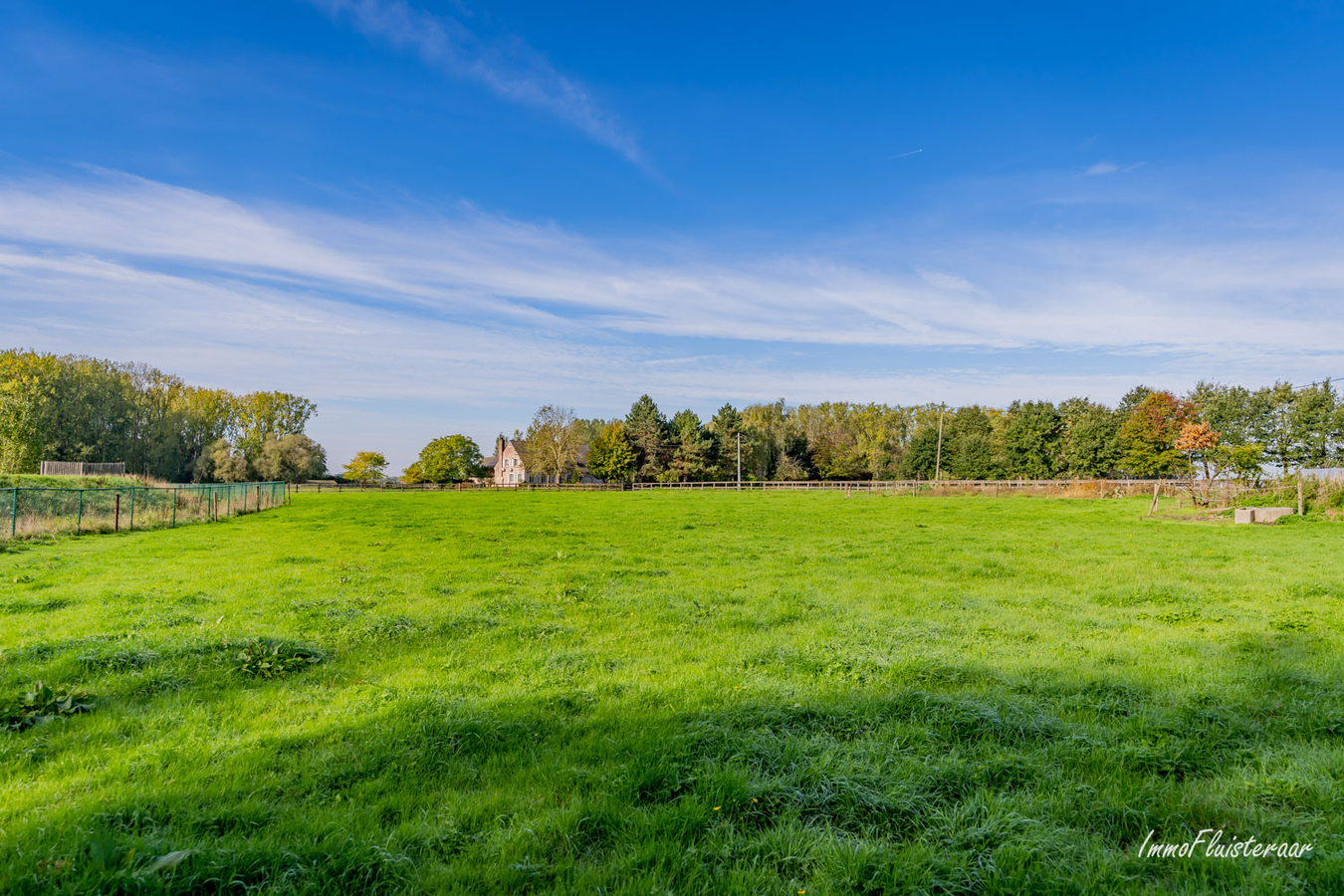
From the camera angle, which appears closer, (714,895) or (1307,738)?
(714,895)

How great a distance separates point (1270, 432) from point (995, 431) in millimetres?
25670

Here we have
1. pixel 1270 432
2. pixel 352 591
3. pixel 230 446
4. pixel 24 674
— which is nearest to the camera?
pixel 24 674

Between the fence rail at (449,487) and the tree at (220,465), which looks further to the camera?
the tree at (220,465)

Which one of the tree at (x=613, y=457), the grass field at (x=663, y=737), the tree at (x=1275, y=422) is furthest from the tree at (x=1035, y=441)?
the grass field at (x=663, y=737)

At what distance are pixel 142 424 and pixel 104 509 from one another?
65.2 meters

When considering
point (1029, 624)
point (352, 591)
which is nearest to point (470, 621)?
point (352, 591)

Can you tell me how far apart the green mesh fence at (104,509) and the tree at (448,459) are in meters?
68.6

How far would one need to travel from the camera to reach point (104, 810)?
3527 mm

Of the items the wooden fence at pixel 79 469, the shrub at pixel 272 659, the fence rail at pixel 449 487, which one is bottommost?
the fence rail at pixel 449 487

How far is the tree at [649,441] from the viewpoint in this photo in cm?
8219

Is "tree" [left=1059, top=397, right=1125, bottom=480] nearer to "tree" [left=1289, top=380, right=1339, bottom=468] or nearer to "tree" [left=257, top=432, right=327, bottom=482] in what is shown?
"tree" [left=1289, top=380, right=1339, bottom=468]

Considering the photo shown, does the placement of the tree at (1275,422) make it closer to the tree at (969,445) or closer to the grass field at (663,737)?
the tree at (969,445)

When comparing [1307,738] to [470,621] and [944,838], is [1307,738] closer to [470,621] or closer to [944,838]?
[944,838]

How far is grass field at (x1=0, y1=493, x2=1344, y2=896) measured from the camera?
322 cm
